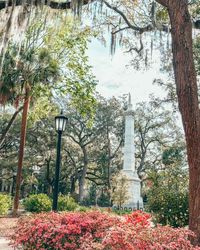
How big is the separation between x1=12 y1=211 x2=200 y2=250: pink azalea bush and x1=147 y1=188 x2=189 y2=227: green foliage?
204 inches

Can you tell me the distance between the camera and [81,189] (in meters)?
35.2

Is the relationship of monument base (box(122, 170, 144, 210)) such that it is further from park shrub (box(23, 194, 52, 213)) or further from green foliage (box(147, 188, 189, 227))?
green foliage (box(147, 188, 189, 227))

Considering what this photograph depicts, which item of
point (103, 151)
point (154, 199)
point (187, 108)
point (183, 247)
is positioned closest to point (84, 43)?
point (154, 199)

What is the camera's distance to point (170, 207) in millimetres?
10508

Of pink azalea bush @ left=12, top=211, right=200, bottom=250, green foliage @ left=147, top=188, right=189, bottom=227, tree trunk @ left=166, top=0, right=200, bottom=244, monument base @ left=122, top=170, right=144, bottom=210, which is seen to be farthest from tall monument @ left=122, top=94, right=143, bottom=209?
tree trunk @ left=166, top=0, right=200, bottom=244

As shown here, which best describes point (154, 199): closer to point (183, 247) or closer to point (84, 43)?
point (183, 247)

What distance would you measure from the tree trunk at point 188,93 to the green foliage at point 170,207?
A: 5631 mm

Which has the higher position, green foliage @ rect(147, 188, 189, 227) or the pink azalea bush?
green foliage @ rect(147, 188, 189, 227)

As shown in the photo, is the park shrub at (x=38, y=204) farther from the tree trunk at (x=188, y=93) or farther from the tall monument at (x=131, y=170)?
the tree trunk at (x=188, y=93)

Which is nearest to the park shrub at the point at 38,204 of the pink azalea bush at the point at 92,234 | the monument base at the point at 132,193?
the monument base at the point at 132,193

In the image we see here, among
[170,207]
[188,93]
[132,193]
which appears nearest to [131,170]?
[132,193]

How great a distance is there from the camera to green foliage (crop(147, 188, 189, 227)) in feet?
33.3

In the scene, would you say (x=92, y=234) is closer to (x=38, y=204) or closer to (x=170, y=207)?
(x=170, y=207)

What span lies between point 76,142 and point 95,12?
28626mm
